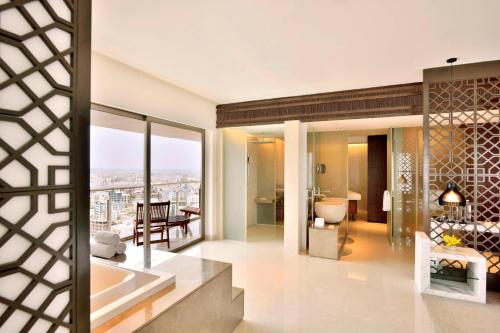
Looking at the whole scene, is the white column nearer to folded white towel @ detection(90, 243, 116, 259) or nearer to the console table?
the console table

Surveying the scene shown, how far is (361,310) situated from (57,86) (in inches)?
119

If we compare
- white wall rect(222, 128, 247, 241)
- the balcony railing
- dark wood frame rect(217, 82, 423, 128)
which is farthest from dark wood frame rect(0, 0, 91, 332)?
white wall rect(222, 128, 247, 241)

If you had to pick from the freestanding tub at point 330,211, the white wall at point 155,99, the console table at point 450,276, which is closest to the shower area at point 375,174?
the freestanding tub at point 330,211

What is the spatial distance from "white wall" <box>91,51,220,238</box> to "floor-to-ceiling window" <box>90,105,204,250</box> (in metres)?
0.15

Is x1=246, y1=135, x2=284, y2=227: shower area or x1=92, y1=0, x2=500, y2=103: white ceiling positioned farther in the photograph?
x1=246, y1=135, x2=284, y2=227: shower area

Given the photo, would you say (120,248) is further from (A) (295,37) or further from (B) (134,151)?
(A) (295,37)

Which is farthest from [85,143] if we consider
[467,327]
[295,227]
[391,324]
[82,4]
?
[295,227]

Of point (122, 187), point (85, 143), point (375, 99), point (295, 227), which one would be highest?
point (375, 99)

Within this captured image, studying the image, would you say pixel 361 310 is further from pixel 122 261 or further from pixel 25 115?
pixel 25 115

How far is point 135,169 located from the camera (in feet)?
12.1

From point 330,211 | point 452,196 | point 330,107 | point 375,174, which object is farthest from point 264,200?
point 452,196

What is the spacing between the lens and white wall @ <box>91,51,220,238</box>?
3002mm

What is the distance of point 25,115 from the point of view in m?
0.98

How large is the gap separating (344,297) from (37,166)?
9.90 ft
